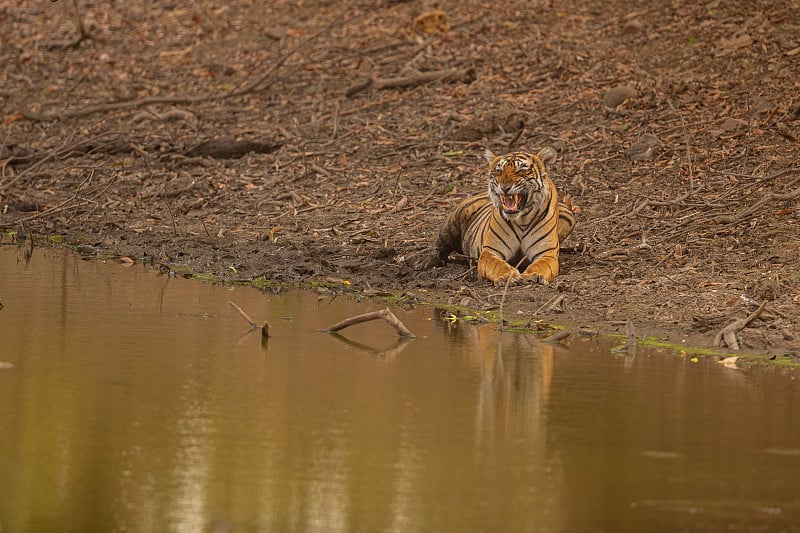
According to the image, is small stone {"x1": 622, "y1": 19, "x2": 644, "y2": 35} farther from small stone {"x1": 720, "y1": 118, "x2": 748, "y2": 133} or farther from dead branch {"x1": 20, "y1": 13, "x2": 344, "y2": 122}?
dead branch {"x1": 20, "y1": 13, "x2": 344, "y2": 122}

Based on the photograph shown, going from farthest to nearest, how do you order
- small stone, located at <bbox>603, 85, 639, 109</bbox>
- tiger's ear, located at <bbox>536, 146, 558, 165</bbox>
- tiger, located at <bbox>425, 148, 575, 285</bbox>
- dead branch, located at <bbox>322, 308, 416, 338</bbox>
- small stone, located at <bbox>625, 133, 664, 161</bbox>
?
small stone, located at <bbox>603, 85, 639, 109</bbox>
small stone, located at <bbox>625, 133, 664, 161</bbox>
tiger's ear, located at <bbox>536, 146, 558, 165</bbox>
tiger, located at <bbox>425, 148, 575, 285</bbox>
dead branch, located at <bbox>322, 308, 416, 338</bbox>

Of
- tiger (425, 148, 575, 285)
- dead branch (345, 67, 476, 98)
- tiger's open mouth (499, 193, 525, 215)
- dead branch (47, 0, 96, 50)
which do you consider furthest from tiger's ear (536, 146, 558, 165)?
dead branch (47, 0, 96, 50)

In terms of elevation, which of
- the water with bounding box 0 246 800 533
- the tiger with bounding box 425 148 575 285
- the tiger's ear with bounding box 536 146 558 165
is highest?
the tiger's ear with bounding box 536 146 558 165

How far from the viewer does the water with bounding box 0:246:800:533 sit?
5.40 m

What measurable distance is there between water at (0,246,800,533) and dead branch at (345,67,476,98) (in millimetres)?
9938

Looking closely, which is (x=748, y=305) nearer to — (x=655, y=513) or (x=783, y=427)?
(x=783, y=427)

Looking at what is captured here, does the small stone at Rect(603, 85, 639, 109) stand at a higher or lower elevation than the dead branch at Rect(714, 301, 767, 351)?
higher

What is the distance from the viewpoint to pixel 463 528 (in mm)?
5168

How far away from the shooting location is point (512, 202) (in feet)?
41.9

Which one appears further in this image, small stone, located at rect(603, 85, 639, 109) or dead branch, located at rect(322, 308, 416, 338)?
small stone, located at rect(603, 85, 639, 109)

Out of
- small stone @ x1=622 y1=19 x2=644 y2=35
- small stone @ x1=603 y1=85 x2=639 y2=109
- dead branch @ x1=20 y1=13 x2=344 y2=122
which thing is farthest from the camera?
dead branch @ x1=20 y1=13 x2=344 y2=122

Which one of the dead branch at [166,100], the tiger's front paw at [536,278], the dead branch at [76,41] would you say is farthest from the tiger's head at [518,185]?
the dead branch at [76,41]

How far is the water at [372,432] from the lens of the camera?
5.40 meters

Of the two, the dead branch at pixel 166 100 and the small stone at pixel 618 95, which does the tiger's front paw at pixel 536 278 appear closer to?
the small stone at pixel 618 95
